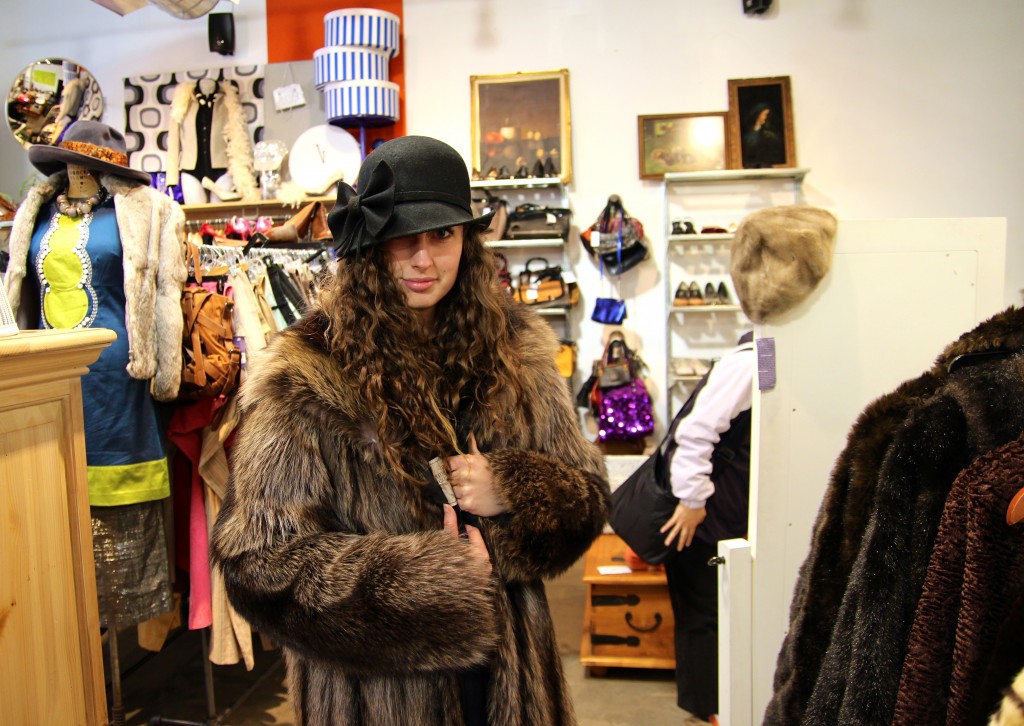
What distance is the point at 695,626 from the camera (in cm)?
273

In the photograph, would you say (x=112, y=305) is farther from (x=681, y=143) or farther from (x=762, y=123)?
(x=762, y=123)

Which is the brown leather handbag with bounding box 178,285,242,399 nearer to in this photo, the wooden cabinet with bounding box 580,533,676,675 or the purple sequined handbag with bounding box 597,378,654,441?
the wooden cabinet with bounding box 580,533,676,675

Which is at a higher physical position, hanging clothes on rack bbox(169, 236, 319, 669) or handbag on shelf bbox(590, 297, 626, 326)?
handbag on shelf bbox(590, 297, 626, 326)

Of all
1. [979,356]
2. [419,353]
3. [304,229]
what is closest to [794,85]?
[304,229]

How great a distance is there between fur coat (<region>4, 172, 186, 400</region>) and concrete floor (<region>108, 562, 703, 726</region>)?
131 centimetres

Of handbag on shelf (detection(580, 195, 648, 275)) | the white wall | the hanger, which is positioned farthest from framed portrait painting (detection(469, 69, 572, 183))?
the hanger

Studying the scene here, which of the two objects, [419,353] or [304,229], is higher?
[304,229]

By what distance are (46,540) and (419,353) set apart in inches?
26.7

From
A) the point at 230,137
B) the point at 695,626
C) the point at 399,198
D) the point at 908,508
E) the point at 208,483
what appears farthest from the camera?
the point at 230,137

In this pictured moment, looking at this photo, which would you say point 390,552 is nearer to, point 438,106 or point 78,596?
point 78,596

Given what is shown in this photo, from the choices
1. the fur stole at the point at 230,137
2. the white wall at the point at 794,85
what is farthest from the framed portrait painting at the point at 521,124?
the fur stole at the point at 230,137

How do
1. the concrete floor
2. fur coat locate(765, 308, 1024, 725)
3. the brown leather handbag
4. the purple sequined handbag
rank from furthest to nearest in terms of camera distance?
the purple sequined handbag
the concrete floor
the brown leather handbag
fur coat locate(765, 308, 1024, 725)

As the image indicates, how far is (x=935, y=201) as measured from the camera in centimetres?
471

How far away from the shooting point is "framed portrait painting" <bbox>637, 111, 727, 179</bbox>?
190 inches
